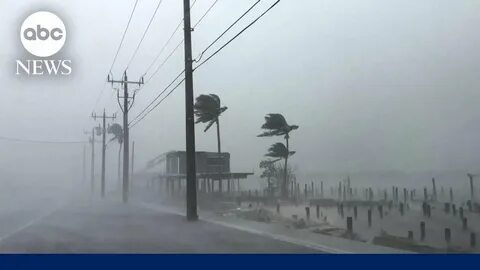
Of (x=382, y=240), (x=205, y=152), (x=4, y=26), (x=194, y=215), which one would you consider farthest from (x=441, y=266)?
(x=194, y=215)

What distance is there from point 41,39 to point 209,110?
4465mm

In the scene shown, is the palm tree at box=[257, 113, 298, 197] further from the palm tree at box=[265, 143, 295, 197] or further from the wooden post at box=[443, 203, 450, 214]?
the wooden post at box=[443, 203, 450, 214]

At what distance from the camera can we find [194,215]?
11.0 meters

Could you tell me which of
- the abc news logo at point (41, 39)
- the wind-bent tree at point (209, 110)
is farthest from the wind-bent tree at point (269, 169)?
the abc news logo at point (41, 39)

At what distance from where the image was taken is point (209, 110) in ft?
29.4

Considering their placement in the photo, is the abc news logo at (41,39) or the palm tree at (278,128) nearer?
the abc news logo at (41,39)

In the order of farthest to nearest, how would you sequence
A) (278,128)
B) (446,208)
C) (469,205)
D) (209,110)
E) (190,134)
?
(190,134) → (209,110) → (278,128) → (446,208) → (469,205)

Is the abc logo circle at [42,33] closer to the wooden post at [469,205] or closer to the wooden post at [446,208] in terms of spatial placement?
the wooden post at [469,205]

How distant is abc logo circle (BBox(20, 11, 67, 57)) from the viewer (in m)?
4.64

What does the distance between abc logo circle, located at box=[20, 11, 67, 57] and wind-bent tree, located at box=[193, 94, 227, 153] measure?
3.02m

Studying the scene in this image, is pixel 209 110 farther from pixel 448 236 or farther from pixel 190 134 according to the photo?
pixel 448 236

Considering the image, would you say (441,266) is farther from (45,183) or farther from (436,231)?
(45,183)

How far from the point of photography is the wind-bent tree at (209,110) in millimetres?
8016

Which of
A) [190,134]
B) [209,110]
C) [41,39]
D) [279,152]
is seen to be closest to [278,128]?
→ [279,152]
